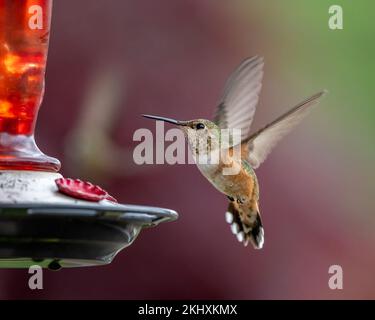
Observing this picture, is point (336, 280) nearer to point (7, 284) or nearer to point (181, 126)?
point (7, 284)

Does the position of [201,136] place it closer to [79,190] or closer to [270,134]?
[270,134]

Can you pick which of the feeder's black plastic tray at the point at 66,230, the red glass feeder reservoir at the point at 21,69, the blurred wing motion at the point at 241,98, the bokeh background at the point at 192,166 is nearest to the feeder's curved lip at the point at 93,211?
the feeder's black plastic tray at the point at 66,230

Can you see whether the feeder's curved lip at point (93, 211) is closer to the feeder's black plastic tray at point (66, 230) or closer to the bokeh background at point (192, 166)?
the feeder's black plastic tray at point (66, 230)

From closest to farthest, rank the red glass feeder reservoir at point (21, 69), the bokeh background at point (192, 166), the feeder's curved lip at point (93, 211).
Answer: the feeder's curved lip at point (93, 211)
the red glass feeder reservoir at point (21, 69)
the bokeh background at point (192, 166)

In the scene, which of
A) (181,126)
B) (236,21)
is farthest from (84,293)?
(181,126)

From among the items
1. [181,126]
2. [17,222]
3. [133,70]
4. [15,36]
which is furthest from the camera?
[133,70]

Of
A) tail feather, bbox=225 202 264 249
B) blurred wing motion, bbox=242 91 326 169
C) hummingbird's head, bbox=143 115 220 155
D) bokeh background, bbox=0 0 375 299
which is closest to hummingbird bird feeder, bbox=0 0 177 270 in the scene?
hummingbird's head, bbox=143 115 220 155
